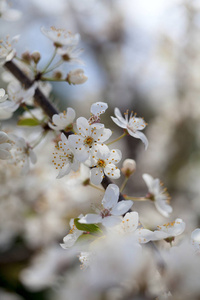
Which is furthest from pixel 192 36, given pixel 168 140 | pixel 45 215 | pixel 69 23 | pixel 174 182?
pixel 45 215

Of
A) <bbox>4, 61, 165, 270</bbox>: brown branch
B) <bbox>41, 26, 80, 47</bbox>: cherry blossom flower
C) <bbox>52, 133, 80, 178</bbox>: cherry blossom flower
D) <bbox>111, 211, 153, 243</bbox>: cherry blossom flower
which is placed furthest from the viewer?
<bbox>41, 26, 80, 47</bbox>: cherry blossom flower

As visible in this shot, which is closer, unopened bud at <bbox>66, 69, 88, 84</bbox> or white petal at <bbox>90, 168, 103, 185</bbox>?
white petal at <bbox>90, 168, 103, 185</bbox>

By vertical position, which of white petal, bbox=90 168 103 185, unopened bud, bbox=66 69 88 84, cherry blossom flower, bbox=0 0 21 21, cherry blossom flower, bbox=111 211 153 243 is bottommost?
cherry blossom flower, bbox=111 211 153 243

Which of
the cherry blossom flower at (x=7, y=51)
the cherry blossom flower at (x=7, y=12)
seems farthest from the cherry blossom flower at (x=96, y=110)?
the cherry blossom flower at (x=7, y=12)

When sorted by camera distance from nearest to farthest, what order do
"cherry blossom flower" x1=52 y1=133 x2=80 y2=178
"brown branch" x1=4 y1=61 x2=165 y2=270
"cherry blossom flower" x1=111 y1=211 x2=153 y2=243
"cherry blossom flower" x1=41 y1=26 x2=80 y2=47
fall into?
1. "cherry blossom flower" x1=111 y1=211 x2=153 y2=243
2. "cherry blossom flower" x1=52 y1=133 x2=80 y2=178
3. "brown branch" x1=4 y1=61 x2=165 y2=270
4. "cherry blossom flower" x1=41 y1=26 x2=80 y2=47

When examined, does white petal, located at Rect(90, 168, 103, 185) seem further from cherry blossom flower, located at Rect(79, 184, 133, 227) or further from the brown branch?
the brown branch

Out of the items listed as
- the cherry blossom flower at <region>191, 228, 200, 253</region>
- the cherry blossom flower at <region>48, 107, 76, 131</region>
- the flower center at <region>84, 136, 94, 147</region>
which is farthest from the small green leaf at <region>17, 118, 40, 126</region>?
the cherry blossom flower at <region>191, 228, 200, 253</region>
